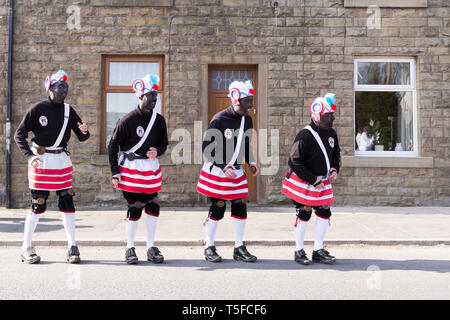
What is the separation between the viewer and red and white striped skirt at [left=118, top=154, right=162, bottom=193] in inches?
209

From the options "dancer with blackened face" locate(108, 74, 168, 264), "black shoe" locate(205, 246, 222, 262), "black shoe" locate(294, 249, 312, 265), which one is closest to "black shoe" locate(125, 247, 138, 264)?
"dancer with blackened face" locate(108, 74, 168, 264)

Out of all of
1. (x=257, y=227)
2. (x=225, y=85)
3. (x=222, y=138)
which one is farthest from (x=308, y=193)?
(x=225, y=85)

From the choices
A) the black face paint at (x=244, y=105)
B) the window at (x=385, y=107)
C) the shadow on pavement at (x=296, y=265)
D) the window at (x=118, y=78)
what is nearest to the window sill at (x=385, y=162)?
the window at (x=385, y=107)

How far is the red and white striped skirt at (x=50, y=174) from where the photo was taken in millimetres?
5328

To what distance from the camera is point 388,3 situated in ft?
33.8

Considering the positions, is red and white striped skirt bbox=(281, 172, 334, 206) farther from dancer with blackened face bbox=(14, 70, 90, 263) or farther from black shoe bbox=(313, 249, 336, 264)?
dancer with blackened face bbox=(14, 70, 90, 263)

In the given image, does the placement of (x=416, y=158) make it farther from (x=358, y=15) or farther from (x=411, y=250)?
(x=411, y=250)

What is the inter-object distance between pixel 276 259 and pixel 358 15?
6823 mm

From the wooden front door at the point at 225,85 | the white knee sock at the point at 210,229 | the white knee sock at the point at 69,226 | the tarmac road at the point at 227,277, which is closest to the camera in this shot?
the tarmac road at the point at 227,277

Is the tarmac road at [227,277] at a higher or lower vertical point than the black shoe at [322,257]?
lower

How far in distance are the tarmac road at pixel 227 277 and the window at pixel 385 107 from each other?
15.4 feet

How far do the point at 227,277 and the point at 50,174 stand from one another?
2.38 m

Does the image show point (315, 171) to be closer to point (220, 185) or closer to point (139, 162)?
point (220, 185)

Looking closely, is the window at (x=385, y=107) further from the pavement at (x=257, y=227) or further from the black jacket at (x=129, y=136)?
the black jacket at (x=129, y=136)
